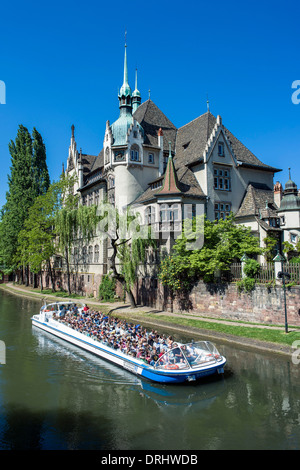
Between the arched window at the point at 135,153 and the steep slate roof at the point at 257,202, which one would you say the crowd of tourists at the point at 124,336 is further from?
the arched window at the point at 135,153

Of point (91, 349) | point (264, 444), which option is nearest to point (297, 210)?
point (91, 349)

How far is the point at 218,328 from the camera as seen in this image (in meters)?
25.2

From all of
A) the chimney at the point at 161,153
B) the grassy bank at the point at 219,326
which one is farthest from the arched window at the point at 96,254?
the chimney at the point at 161,153

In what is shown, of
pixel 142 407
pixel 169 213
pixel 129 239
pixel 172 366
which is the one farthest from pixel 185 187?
pixel 142 407

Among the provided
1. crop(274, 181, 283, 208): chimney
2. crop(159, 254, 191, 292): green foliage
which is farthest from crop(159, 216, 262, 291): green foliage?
crop(274, 181, 283, 208): chimney

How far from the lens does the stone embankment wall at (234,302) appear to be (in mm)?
24062

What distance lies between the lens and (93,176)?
50.6 m

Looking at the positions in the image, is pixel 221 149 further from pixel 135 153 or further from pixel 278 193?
pixel 135 153

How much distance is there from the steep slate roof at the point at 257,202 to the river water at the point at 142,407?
1786cm

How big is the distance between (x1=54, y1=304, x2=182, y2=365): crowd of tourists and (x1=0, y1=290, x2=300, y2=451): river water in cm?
124

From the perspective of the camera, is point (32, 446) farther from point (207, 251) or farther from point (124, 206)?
point (124, 206)

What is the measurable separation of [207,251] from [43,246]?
3041 cm

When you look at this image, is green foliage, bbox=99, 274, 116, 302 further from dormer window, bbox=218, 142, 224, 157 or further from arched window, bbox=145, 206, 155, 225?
dormer window, bbox=218, 142, 224, 157

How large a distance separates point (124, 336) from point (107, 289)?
1945cm
